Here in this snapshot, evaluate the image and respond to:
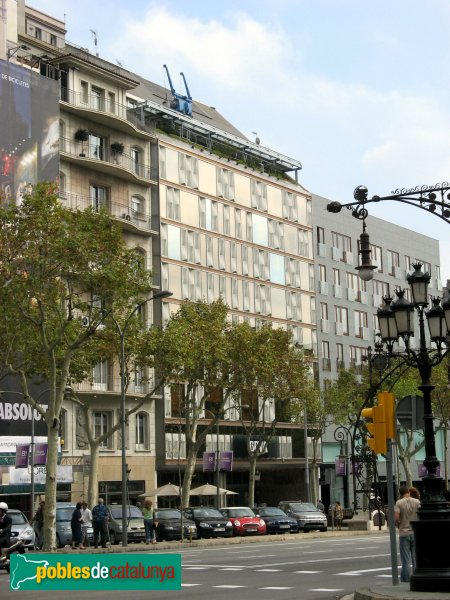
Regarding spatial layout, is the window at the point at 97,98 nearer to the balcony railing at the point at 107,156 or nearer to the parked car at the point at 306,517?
the balcony railing at the point at 107,156

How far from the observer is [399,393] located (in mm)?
78500

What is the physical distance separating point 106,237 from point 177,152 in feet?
129

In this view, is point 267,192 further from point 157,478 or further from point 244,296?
point 157,478

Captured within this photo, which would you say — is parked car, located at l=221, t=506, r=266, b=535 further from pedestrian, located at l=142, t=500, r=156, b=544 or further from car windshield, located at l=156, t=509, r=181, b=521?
pedestrian, located at l=142, t=500, r=156, b=544

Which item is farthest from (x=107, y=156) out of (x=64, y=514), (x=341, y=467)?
(x=64, y=514)

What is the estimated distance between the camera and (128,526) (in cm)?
4875

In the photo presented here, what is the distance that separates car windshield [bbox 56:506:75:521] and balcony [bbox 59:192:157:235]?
76.6 feet

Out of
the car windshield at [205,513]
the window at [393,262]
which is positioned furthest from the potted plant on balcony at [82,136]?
the window at [393,262]

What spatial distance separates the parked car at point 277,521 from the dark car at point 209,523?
3123 mm

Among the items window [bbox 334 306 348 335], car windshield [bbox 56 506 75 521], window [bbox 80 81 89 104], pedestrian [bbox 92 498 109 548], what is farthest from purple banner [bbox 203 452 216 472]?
window [bbox 334 306 348 335]

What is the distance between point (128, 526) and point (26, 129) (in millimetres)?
23481

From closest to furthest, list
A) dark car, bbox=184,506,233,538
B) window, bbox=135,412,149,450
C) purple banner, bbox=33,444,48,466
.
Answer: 1. dark car, bbox=184,506,233,538
2. purple banner, bbox=33,444,48,466
3. window, bbox=135,412,149,450

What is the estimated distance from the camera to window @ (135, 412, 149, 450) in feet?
230

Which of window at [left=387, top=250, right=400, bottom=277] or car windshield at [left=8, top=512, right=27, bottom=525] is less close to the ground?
window at [left=387, top=250, right=400, bottom=277]
